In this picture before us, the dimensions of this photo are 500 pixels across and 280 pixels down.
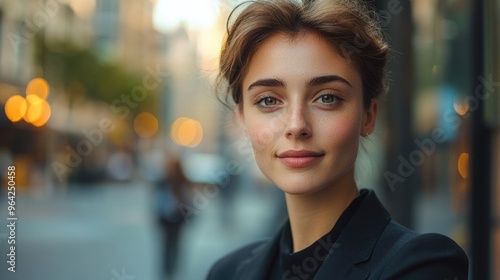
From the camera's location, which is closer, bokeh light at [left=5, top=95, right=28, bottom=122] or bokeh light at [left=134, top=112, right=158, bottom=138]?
bokeh light at [left=5, top=95, right=28, bottom=122]

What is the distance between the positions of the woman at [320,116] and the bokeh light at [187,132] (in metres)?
51.9

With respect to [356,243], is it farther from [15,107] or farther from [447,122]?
[15,107]

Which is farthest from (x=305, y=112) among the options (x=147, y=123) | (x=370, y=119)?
(x=147, y=123)

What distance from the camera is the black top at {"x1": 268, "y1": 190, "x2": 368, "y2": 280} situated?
1.93 metres

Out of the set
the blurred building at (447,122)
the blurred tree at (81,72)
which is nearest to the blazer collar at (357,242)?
the blurred building at (447,122)

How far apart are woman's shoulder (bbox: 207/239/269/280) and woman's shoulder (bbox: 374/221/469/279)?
61 cm

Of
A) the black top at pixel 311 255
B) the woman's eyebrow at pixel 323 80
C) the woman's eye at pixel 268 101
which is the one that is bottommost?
the black top at pixel 311 255

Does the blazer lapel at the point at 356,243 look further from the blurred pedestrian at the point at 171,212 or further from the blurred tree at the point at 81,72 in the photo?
the blurred tree at the point at 81,72

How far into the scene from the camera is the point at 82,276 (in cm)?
1059

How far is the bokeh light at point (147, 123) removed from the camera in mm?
58125

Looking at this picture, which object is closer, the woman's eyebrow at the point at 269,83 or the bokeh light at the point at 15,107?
the woman's eyebrow at the point at 269,83
